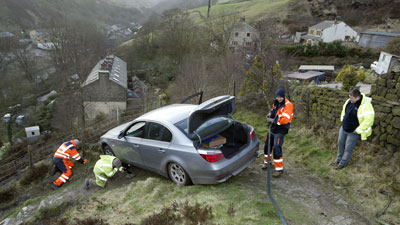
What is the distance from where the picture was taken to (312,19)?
6009cm

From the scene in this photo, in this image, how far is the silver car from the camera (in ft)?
15.5

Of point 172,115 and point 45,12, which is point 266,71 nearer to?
point 172,115

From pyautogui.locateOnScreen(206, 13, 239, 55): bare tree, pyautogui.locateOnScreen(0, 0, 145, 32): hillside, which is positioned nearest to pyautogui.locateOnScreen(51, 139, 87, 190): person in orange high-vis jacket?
Result: pyautogui.locateOnScreen(206, 13, 239, 55): bare tree

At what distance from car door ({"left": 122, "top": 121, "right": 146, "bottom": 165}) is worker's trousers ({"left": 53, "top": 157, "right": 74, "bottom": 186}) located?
2456mm

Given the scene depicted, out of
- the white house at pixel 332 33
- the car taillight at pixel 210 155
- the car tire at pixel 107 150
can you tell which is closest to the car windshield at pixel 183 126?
the car taillight at pixel 210 155

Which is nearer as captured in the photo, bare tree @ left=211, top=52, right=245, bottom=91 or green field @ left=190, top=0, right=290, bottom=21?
bare tree @ left=211, top=52, right=245, bottom=91

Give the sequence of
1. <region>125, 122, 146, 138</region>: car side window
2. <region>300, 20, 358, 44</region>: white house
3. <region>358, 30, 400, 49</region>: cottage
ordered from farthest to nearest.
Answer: <region>300, 20, 358, 44</region>: white house < <region>358, 30, 400, 49</region>: cottage < <region>125, 122, 146, 138</region>: car side window

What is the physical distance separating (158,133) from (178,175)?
39.4 inches

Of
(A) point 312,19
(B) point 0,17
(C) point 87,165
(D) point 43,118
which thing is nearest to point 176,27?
(D) point 43,118

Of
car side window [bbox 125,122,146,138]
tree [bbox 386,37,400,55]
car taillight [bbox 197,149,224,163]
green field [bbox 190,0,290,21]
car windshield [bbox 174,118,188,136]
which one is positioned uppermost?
green field [bbox 190,0,290,21]

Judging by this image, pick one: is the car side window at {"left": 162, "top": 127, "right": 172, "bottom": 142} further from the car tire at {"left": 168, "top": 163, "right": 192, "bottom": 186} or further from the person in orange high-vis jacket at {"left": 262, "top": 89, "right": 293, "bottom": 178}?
the person in orange high-vis jacket at {"left": 262, "top": 89, "right": 293, "bottom": 178}

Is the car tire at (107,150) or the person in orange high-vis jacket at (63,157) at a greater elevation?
the car tire at (107,150)

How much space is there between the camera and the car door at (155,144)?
5238 millimetres

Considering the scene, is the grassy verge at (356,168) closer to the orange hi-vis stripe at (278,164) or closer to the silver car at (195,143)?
the orange hi-vis stripe at (278,164)
